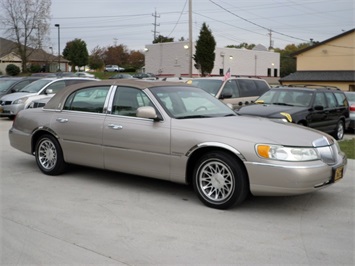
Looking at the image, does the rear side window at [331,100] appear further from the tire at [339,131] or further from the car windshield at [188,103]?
the car windshield at [188,103]

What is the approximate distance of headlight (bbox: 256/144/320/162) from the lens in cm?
489

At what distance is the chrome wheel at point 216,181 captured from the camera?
5.17 m

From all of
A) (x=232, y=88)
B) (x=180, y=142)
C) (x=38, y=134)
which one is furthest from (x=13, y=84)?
(x=180, y=142)

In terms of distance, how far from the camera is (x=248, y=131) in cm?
523

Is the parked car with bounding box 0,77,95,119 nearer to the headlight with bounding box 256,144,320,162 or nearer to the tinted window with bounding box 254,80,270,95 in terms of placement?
the tinted window with bounding box 254,80,270,95

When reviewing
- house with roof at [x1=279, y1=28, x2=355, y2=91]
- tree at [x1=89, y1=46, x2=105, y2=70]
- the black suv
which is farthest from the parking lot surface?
tree at [x1=89, y1=46, x2=105, y2=70]

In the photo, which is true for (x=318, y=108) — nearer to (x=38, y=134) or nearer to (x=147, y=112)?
(x=147, y=112)

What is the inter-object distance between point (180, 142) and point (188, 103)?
0.91 metres

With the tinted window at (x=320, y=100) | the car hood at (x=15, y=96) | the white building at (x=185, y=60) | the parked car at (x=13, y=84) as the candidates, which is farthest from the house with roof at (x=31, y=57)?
the tinted window at (x=320, y=100)

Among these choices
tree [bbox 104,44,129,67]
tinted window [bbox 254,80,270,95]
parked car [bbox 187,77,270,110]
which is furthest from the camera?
tree [bbox 104,44,129,67]

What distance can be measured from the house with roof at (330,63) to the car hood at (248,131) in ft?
120

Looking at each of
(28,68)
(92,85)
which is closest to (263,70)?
(28,68)

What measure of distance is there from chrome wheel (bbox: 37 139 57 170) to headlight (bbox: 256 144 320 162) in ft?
11.4

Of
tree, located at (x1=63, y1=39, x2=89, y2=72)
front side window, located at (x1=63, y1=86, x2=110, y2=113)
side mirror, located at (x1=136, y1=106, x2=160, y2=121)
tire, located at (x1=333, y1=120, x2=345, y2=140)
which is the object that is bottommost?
tire, located at (x1=333, y1=120, x2=345, y2=140)
